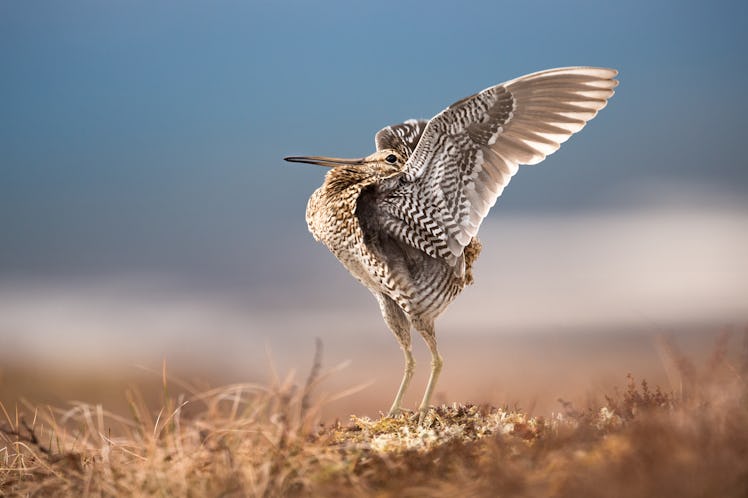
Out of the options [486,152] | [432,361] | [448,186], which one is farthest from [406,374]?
[486,152]

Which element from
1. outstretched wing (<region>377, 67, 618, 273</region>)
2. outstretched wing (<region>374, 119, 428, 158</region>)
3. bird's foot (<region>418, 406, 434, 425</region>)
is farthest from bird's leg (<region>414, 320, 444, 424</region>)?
outstretched wing (<region>374, 119, 428, 158</region>)

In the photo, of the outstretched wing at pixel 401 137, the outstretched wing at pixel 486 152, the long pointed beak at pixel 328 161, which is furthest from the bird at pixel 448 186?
the outstretched wing at pixel 401 137

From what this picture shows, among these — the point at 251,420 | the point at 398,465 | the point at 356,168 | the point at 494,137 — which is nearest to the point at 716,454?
the point at 398,465

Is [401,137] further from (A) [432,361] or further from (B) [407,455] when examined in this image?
(B) [407,455]

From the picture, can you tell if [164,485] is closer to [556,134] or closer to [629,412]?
[629,412]

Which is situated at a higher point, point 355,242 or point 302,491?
point 355,242

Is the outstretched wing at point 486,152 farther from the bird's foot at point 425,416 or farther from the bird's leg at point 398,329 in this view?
the bird's foot at point 425,416
